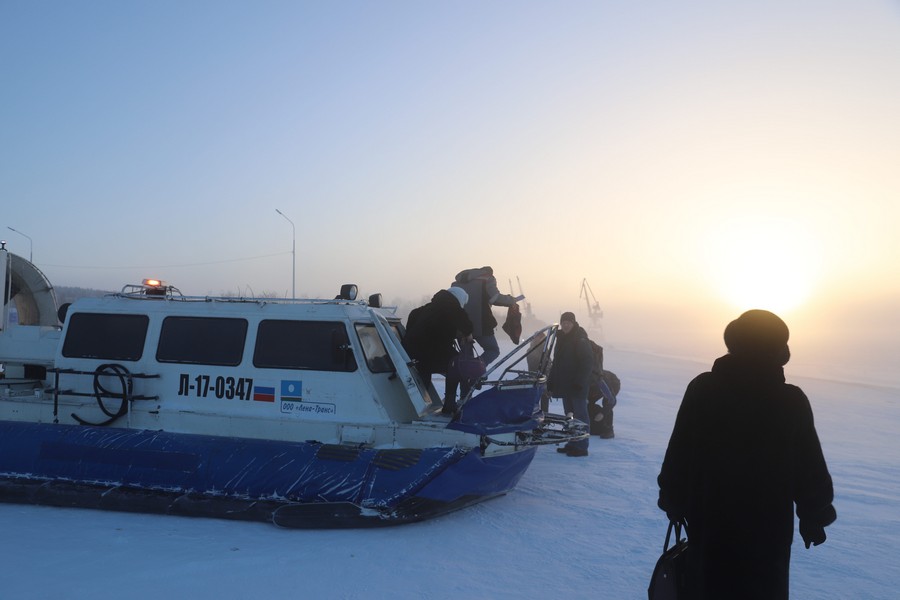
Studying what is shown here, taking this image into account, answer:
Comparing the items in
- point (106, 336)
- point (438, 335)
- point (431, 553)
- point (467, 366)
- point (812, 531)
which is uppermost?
point (438, 335)

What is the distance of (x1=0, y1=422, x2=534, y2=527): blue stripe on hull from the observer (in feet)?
19.5

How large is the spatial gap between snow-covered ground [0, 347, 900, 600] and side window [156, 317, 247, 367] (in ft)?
5.32

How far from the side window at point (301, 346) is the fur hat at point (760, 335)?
4.32 metres

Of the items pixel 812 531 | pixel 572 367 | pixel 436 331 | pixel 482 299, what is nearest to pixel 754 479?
pixel 812 531

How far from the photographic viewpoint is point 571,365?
909cm

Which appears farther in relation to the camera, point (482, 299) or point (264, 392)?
point (482, 299)

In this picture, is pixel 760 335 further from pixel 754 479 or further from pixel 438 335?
pixel 438 335

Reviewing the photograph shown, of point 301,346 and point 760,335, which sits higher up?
point 760,335

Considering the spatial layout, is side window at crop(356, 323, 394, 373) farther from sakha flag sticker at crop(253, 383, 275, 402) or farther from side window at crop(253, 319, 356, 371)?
sakha flag sticker at crop(253, 383, 275, 402)

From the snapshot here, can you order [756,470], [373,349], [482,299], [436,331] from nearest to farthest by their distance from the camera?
1. [756,470]
2. [373,349]
3. [436,331]
4. [482,299]

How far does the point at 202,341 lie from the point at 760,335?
5.63 meters

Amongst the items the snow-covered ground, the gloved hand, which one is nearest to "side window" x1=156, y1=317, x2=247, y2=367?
the snow-covered ground

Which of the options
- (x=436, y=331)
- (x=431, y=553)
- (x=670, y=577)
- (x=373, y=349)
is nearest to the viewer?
(x=670, y=577)

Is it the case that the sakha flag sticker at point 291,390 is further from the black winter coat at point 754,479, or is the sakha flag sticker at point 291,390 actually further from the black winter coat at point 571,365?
the black winter coat at point 754,479
